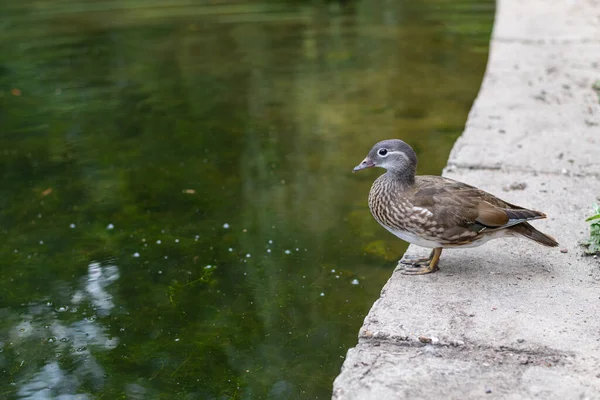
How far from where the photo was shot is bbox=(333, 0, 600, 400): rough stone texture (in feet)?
9.41

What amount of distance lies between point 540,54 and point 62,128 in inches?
185

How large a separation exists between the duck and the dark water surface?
1.85 feet

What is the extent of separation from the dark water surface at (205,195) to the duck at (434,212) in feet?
1.85

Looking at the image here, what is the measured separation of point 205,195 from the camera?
5.42 m

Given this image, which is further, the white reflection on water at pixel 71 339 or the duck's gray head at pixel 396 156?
the duck's gray head at pixel 396 156

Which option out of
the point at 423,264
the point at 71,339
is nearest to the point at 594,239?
the point at 423,264

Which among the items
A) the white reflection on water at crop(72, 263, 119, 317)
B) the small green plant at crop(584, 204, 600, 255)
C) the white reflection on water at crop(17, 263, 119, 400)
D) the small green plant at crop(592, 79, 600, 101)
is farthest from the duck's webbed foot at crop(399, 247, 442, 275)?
the small green plant at crop(592, 79, 600, 101)

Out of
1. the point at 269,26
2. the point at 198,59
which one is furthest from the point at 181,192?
the point at 269,26

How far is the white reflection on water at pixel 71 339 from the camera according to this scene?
347cm

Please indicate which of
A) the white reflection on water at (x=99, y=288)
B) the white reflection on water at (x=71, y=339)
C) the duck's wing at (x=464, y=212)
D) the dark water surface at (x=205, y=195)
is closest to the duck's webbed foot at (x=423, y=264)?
the duck's wing at (x=464, y=212)

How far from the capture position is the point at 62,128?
694cm

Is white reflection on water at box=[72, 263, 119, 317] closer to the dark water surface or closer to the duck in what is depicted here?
the dark water surface

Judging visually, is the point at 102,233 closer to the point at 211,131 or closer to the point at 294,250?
the point at 294,250

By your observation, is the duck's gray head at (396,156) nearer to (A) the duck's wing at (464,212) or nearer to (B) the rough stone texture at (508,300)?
(A) the duck's wing at (464,212)
